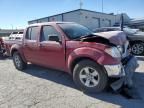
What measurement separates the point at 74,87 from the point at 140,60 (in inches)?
182

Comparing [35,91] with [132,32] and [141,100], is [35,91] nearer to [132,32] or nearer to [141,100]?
[141,100]

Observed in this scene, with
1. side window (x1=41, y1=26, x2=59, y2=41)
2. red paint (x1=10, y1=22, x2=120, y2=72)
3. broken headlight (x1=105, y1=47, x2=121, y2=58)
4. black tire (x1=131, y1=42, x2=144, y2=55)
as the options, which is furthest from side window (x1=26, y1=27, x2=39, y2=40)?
black tire (x1=131, y1=42, x2=144, y2=55)

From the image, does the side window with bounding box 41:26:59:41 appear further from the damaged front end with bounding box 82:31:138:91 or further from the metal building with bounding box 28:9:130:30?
the metal building with bounding box 28:9:130:30

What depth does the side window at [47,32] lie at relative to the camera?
19.2 ft

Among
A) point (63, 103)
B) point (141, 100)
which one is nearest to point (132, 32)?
point (141, 100)

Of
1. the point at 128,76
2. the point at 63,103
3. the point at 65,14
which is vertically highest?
the point at 65,14

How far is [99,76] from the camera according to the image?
4730 millimetres

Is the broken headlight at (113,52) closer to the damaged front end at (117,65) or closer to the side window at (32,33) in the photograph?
the damaged front end at (117,65)

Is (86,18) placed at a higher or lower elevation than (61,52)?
higher

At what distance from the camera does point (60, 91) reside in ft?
17.0

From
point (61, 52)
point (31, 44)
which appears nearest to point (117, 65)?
point (61, 52)

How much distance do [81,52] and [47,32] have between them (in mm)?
1700

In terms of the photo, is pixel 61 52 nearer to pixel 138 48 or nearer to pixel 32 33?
pixel 32 33

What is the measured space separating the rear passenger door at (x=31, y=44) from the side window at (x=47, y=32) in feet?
0.77
